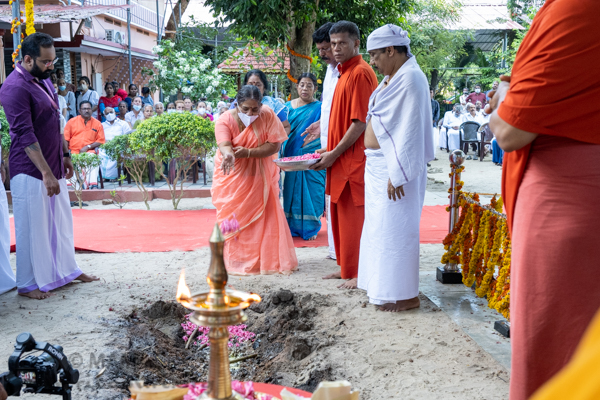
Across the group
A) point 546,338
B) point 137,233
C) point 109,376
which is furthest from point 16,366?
point 137,233

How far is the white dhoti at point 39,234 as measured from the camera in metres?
4.37

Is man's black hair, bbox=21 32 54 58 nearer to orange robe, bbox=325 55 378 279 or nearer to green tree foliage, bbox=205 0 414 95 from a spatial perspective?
orange robe, bbox=325 55 378 279

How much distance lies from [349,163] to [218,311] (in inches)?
141

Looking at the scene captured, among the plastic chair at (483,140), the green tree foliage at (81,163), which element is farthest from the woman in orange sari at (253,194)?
the plastic chair at (483,140)

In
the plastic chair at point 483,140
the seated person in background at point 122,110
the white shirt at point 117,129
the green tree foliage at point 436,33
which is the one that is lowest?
the plastic chair at point 483,140

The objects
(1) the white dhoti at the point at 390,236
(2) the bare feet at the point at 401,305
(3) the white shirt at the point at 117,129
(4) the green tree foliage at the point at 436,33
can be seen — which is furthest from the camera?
(4) the green tree foliage at the point at 436,33

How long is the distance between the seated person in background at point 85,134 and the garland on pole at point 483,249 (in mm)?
7444

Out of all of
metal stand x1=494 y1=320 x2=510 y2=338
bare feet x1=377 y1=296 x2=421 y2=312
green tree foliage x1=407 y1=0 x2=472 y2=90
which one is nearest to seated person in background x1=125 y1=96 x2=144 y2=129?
bare feet x1=377 y1=296 x2=421 y2=312

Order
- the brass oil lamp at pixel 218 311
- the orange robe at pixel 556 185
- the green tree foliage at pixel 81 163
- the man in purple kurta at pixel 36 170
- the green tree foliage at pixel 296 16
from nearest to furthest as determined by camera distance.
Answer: the brass oil lamp at pixel 218 311 → the orange robe at pixel 556 185 → the man in purple kurta at pixel 36 170 → the green tree foliage at pixel 296 16 → the green tree foliage at pixel 81 163

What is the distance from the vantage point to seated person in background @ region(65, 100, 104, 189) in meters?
10.3

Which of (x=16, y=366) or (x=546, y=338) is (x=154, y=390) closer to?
(x=16, y=366)

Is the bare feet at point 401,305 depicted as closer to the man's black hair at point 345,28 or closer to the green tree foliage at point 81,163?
the man's black hair at point 345,28

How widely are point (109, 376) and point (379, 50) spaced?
2.62 metres

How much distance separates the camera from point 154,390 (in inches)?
53.4
